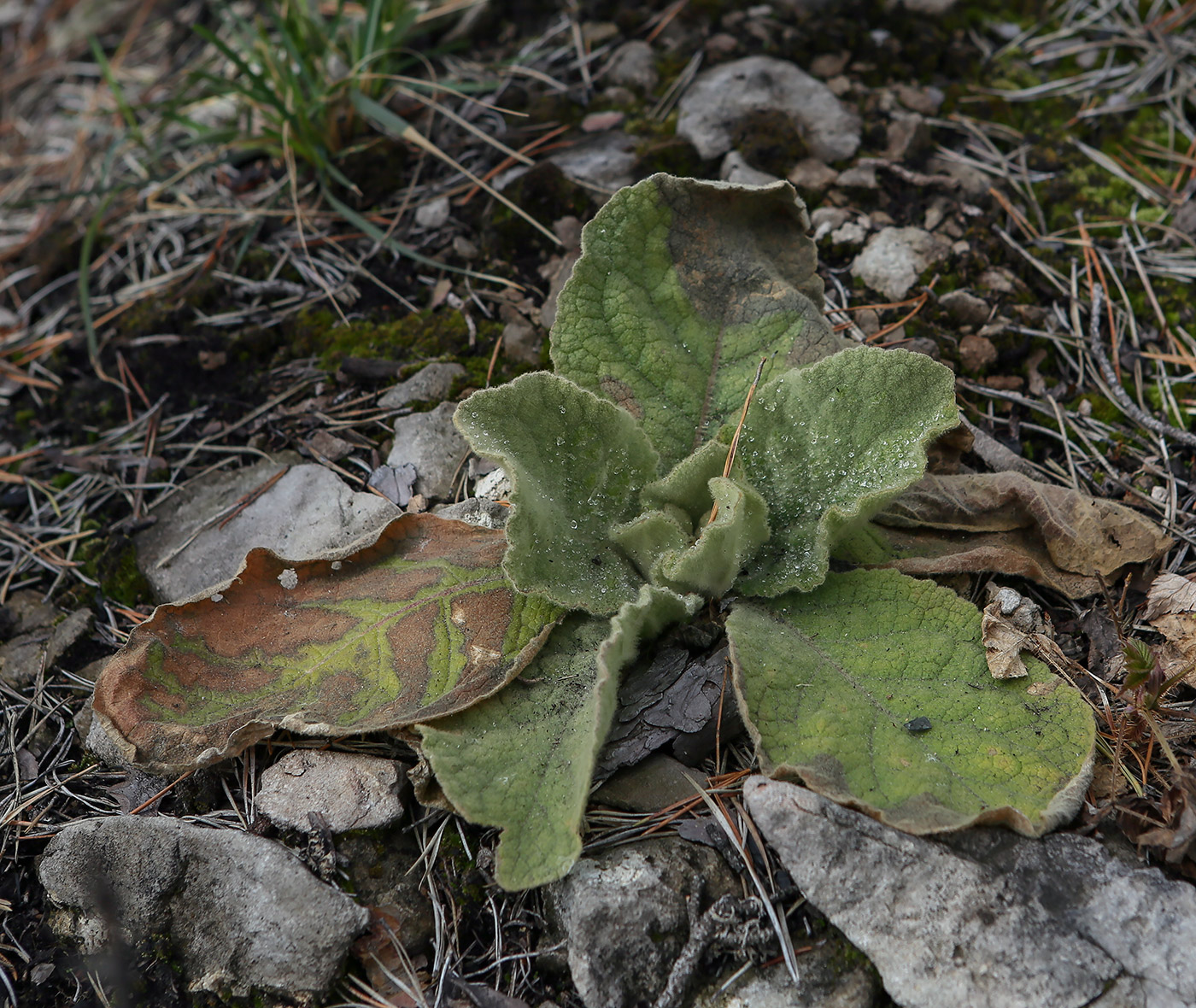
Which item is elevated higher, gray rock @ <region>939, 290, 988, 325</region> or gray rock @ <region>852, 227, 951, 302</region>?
gray rock @ <region>852, 227, 951, 302</region>

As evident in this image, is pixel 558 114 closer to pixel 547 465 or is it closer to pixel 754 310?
pixel 754 310

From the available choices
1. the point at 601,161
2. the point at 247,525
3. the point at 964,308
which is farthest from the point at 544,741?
the point at 601,161

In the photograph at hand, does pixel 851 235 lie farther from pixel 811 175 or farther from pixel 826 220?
pixel 811 175

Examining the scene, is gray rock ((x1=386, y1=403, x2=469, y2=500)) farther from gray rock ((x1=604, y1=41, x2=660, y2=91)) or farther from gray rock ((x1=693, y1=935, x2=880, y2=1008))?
gray rock ((x1=604, y1=41, x2=660, y2=91))

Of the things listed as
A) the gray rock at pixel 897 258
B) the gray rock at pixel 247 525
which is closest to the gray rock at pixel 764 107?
the gray rock at pixel 897 258

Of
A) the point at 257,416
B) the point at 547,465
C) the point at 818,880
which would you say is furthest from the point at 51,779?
the point at 818,880

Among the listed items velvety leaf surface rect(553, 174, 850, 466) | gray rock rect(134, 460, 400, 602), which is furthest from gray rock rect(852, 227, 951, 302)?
gray rock rect(134, 460, 400, 602)
